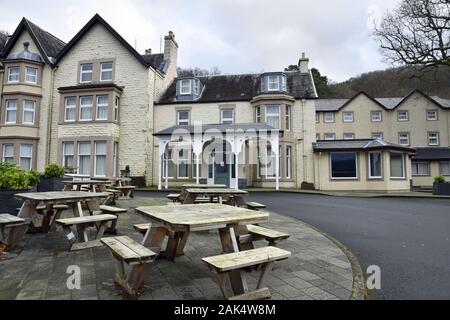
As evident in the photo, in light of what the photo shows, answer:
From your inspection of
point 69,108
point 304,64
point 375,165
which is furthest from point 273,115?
point 69,108

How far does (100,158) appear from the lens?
20.0 meters

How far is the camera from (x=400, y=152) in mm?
20625

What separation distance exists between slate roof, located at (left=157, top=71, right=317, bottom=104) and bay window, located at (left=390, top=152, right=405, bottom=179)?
275 inches

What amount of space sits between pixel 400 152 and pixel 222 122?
41.9ft

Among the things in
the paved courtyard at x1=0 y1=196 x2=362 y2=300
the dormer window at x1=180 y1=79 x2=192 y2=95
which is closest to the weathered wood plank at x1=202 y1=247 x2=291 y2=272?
the paved courtyard at x1=0 y1=196 x2=362 y2=300

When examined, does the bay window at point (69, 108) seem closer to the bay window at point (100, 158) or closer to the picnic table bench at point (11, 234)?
the bay window at point (100, 158)

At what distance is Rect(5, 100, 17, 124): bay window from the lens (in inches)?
810

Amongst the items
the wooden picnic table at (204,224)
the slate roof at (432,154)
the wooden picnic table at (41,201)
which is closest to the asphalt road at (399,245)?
the wooden picnic table at (204,224)

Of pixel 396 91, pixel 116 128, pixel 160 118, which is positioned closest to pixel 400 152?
pixel 160 118

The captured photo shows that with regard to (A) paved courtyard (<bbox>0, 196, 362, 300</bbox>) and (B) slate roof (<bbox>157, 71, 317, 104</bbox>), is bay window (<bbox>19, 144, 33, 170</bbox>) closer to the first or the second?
(B) slate roof (<bbox>157, 71, 317, 104</bbox>)

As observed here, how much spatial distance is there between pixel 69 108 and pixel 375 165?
21.8 m

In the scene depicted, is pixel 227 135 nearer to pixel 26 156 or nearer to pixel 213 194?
pixel 213 194

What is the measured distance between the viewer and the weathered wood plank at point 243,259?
2.52m

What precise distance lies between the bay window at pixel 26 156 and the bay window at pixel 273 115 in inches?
667
